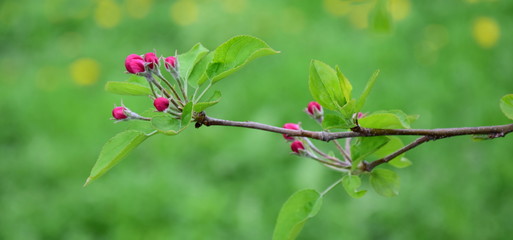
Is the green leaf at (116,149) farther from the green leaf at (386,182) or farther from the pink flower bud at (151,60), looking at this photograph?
the green leaf at (386,182)

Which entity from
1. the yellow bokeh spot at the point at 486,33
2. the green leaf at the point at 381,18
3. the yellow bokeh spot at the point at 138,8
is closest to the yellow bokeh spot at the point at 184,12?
the yellow bokeh spot at the point at 138,8

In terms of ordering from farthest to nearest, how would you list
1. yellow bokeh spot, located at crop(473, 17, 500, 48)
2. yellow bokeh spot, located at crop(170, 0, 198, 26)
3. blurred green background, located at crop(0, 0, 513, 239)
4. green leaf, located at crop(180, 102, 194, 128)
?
yellow bokeh spot, located at crop(170, 0, 198, 26) < yellow bokeh spot, located at crop(473, 17, 500, 48) < blurred green background, located at crop(0, 0, 513, 239) < green leaf, located at crop(180, 102, 194, 128)

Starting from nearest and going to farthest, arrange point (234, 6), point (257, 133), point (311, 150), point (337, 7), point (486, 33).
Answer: point (311, 150), point (257, 133), point (486, 33), point (337, 7), point (234, 6)

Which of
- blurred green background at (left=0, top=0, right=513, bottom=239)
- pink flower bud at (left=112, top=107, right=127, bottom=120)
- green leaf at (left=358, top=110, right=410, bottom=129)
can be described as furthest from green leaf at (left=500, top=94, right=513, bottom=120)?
blurred green background at (left=0, top=0, right=513, bottom=239)

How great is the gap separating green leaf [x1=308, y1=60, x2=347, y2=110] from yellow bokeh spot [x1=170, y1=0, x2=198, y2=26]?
3.13 metres

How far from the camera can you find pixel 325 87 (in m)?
0.85

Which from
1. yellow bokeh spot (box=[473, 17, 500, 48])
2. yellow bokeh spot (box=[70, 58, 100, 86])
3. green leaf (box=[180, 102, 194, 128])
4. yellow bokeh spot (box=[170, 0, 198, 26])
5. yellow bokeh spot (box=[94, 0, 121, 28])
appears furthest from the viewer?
yellow bokeh spot (box=[94, 0, 121, 28])

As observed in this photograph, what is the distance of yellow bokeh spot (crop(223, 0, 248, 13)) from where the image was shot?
13.1 feet

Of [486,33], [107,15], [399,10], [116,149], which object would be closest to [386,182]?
[116,149]

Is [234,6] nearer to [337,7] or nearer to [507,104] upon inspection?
[337,7]

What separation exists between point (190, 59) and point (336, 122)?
0.77 ft

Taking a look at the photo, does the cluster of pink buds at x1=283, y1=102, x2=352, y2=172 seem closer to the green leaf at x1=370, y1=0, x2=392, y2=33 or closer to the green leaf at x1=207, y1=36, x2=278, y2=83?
the green leaf at x1=207, y1=36, x2=278, y2=83

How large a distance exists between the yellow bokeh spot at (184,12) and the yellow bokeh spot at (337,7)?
0.87 metres

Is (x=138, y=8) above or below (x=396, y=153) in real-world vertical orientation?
below
